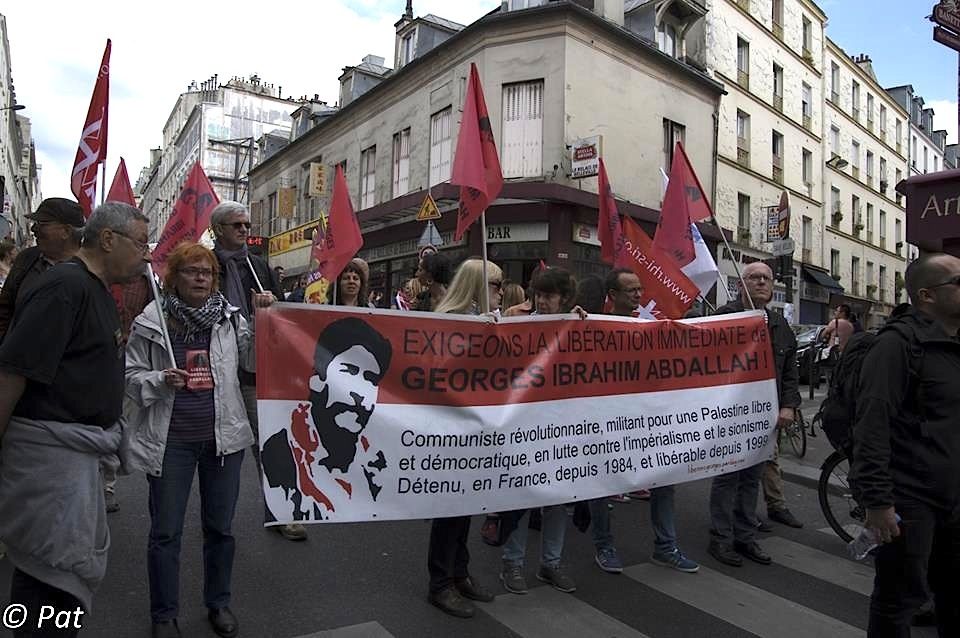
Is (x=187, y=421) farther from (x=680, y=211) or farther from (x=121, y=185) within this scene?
(x=680, y=211)

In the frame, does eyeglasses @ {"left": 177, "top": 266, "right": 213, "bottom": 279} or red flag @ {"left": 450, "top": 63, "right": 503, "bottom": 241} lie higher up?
red flag @ {"left": 450, "top": 63, "right": 503, "bottom": 241}

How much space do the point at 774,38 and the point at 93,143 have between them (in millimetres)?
26974

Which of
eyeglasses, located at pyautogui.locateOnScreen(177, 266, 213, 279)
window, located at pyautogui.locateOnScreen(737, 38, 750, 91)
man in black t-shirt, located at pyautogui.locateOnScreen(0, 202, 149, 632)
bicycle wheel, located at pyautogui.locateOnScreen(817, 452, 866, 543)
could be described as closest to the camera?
man in black t-shirt, located at pyautogui.locateOnScreen(0, 202, 149, 632)

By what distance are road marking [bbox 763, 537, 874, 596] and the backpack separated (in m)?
1.43

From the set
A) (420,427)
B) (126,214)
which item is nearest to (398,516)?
(420,427)

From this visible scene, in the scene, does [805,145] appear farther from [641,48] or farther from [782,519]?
[782,519]

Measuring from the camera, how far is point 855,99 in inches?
1292

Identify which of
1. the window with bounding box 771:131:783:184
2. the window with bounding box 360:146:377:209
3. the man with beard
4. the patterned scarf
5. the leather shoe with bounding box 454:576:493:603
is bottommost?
the leather shoe with bounding box 454:576:493:603

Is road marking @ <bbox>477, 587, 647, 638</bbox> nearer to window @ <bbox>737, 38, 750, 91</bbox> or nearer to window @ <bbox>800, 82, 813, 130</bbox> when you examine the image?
window @ <bbox>737, 38, 750, 91</bbox>

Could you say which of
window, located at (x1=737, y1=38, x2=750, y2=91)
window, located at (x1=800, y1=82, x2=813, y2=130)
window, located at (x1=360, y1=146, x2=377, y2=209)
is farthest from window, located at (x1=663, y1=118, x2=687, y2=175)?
window, located at (x1=800, y1=82, x2=813, y2=130)

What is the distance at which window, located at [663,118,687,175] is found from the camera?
20.2m

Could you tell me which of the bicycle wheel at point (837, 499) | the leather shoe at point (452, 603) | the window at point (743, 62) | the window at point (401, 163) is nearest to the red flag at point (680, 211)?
the bicycle wheel at point (837, 499)

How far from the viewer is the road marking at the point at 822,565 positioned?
4.40 metres

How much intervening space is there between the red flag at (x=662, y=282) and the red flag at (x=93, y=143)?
4234mm
